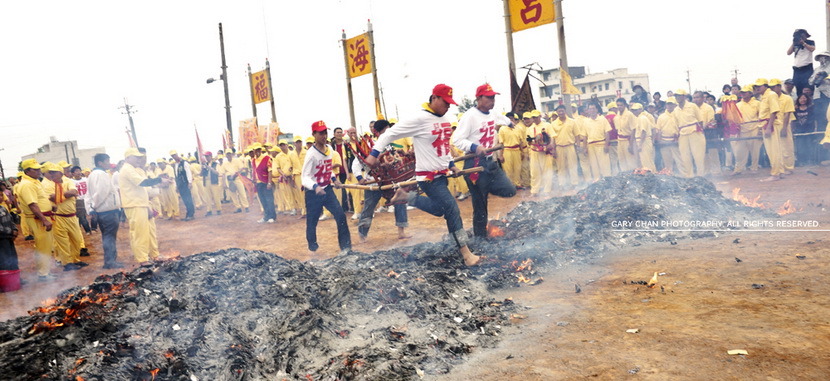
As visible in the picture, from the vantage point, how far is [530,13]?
15.0 metres

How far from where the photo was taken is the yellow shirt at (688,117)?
42.3 ft

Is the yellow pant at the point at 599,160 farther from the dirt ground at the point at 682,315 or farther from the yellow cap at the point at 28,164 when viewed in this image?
the yellow cap at the point at 28,164

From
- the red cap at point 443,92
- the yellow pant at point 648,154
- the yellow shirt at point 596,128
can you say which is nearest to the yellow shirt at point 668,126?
the yellow pant at point 648,154

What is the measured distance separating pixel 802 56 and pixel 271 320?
13966 mm

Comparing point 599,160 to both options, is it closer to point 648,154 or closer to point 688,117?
point 648,154

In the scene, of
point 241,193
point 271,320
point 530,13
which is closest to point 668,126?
point 530,13

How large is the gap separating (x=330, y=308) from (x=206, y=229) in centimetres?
1256

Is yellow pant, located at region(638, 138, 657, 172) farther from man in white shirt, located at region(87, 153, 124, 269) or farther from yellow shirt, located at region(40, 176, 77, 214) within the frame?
yellow shirt, located at region(40, 176, 77, 214)

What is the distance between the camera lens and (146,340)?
3.85 meters

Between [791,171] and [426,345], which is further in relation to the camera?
[791,171]

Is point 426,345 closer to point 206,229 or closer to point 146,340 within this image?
point 146,340

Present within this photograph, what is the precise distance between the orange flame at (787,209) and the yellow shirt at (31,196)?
12.3 meters

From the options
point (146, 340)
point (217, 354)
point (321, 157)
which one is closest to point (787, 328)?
point (217, 354)

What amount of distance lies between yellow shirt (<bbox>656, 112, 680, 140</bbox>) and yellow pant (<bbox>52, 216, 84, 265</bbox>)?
1352 centimetres
